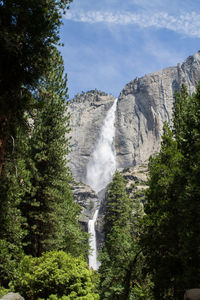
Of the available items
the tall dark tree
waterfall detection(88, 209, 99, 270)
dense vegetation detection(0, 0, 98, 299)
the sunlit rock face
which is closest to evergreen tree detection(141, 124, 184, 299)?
dense vegetation detection(0, 0, 98, 299)

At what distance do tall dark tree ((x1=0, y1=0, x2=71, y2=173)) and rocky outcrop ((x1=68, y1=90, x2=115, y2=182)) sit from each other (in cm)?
10736

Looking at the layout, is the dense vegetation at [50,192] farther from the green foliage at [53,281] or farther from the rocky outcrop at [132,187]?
the rocky outcrop at [132,187]

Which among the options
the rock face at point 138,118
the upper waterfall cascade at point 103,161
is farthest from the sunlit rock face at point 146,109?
the upper waterfall cascade at point 103,161

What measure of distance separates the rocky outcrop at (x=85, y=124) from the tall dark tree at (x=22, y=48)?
107364 mm

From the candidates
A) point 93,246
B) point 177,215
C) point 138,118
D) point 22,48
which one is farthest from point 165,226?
point 138,118

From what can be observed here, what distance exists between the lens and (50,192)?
645 inches

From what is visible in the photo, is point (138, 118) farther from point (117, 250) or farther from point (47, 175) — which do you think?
point (47, 175)

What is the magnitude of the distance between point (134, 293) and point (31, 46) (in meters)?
18.0

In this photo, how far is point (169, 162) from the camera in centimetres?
1577

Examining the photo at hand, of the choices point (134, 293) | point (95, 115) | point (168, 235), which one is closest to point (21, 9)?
point (168, 235)

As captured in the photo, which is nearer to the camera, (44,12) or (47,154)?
(44,12)

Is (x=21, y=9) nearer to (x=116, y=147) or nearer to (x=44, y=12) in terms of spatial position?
(x=44, y=12)

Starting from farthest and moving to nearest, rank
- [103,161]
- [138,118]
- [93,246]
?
[138,118] < [103,161] < [93,246]

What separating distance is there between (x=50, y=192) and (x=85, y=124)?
115 m
